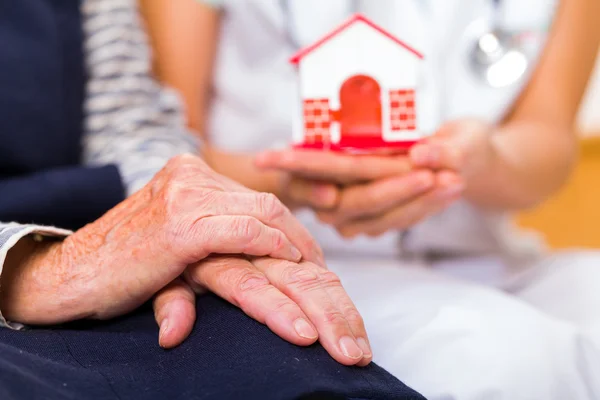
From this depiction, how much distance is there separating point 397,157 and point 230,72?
0.46 m

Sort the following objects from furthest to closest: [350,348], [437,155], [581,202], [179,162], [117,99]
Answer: [581,202] → [117,99] → [437,155] → [179,162] → [350,348]

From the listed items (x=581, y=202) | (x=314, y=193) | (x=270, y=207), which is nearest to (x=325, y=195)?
(x=314, y=193)

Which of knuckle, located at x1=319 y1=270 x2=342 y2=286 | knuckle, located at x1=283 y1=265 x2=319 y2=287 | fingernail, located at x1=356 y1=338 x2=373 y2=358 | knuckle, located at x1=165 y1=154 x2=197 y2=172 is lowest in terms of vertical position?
fingernail, located at x1=356 y1=338 x2=373 y2=358

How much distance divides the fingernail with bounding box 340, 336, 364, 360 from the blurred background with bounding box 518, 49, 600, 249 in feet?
4.98

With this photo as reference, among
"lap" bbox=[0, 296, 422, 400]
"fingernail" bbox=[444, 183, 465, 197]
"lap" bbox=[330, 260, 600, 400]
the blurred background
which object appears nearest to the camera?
"lap" bbox=[0, 296, 422, 400]

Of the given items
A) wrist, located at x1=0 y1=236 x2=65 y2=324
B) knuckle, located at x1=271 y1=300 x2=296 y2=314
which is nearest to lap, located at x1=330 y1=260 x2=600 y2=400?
knuckle, located at x1=271 y1=300 x2=296 y2=314

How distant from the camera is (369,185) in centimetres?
76

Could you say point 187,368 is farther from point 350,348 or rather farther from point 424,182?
point 424,182

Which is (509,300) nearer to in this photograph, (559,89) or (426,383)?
(426,383)

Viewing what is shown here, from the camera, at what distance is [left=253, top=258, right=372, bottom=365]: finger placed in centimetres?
47

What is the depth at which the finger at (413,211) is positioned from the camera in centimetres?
74

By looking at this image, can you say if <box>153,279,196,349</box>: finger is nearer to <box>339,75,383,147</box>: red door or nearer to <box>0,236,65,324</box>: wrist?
<box>0,236,65,324</box>: wrist

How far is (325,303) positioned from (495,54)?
2.00 feet

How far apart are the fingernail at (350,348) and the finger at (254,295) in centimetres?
2
